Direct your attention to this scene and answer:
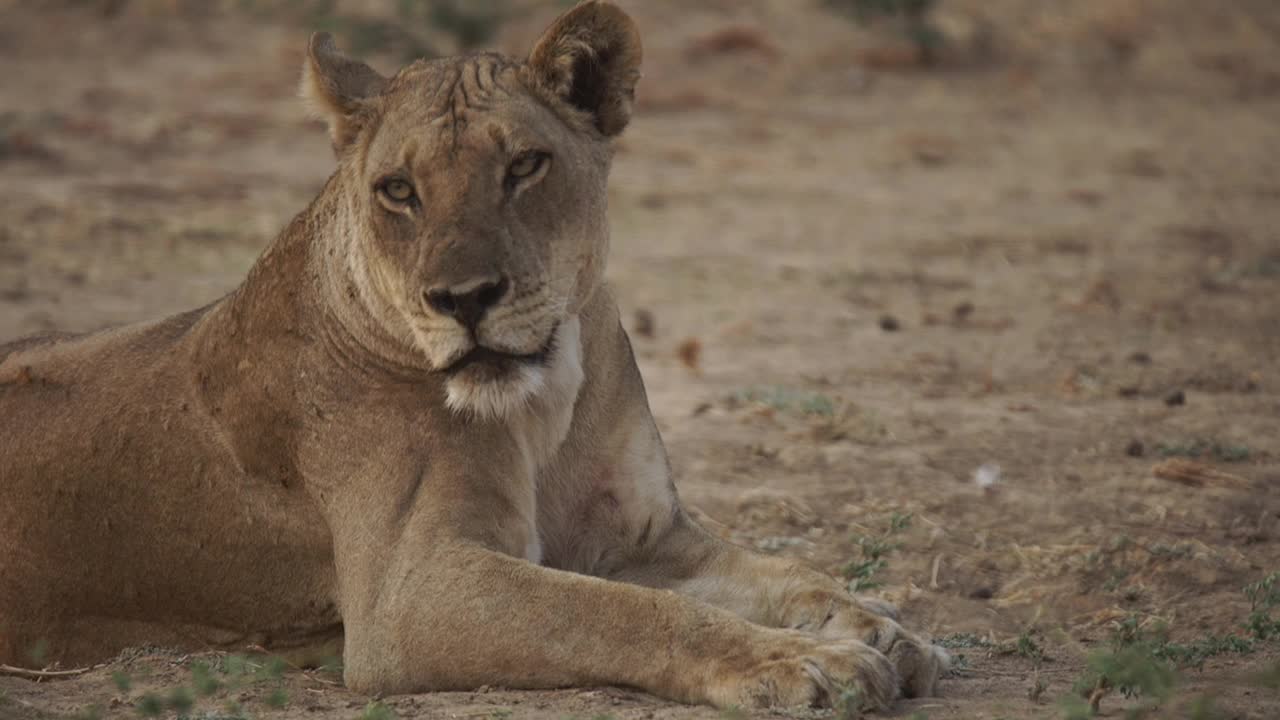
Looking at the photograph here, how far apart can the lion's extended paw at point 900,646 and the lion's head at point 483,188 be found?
3.11 ft

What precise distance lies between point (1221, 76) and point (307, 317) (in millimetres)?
13112

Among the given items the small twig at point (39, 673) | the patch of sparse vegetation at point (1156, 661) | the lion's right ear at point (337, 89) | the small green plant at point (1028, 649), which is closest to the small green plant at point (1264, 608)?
the patch of sparse vegetation at point (1156, 661)

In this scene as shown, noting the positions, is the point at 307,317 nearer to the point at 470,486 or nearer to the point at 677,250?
the point at 470,486

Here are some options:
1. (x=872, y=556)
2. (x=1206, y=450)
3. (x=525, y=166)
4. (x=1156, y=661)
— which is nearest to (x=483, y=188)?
(x=525, y=166)

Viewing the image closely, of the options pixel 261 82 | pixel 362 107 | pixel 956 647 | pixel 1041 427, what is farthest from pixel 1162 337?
pixel 261 82

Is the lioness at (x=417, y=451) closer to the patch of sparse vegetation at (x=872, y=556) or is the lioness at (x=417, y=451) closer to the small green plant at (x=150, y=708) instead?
the small green plant at (x=150, y=708)

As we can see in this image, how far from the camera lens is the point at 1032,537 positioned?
6273 millimetres

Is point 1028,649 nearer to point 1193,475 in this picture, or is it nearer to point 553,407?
point 553,407

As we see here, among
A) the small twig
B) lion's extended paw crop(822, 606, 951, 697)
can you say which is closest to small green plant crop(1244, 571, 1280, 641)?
lion's extended paw crop(822, 606, 951, 697)

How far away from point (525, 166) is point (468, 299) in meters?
0.52

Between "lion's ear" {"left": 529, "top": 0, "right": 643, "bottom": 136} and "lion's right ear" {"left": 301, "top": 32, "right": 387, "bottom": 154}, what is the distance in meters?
0.45

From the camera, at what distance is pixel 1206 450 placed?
278 inches

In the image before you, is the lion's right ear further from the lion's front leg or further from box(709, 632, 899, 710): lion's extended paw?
box(709, 632, 899, 710): lion's extended paw

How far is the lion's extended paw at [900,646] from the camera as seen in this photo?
439 centimetres
